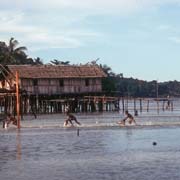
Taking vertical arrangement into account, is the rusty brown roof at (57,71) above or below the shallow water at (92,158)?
above

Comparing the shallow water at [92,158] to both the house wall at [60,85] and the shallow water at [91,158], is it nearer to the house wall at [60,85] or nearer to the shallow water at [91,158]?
the shallow water at [91,158]

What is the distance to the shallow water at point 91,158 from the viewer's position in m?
21.4

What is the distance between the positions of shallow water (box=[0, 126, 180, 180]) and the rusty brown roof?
50534mm

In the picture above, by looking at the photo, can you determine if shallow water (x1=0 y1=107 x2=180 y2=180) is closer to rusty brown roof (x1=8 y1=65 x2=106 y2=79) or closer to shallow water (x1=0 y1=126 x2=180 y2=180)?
shallow water (x1=0 y1=126 x2=180 y2=180)

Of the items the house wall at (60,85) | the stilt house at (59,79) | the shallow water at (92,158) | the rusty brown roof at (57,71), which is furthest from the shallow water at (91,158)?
the house wall at (60,85)

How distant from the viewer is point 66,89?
299 ft

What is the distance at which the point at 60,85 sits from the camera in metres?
90.1

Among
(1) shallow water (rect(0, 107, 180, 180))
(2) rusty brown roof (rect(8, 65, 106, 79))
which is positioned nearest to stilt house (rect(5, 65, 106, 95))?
(2) rusty brown roof (rect(8, 65, 106, 79))

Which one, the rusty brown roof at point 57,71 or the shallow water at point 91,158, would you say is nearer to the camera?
the shallow water at point 91,158

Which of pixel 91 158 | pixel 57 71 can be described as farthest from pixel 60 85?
pixel 91 158

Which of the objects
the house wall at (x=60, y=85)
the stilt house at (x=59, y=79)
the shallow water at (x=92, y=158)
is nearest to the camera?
the shallow water at (x=92, y=158)

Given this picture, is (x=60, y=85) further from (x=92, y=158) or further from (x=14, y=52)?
(x=92, y=158)

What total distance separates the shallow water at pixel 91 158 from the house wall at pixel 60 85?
5149cm

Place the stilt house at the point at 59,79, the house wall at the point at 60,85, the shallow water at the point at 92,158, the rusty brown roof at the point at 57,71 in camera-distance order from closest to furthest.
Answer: the shallow water at the point at 92,158 → the rusty brown roof at the point at 57,71 → the stilt house at the point at 59,79 → the house wall at the point at 60,85
